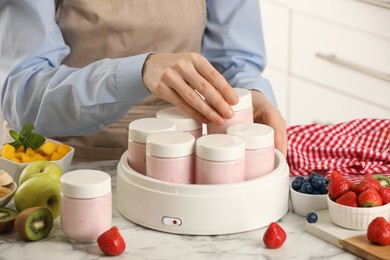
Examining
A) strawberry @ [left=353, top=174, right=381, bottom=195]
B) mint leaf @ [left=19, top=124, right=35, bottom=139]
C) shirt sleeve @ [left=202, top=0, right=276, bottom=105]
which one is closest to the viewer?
strawberry @ [left=353, top=174, right=381, bottom=195]

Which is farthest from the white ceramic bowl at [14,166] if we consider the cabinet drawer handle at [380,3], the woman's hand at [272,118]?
the cabinet drawer handle at [380,3]

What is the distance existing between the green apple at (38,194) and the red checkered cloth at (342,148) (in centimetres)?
53

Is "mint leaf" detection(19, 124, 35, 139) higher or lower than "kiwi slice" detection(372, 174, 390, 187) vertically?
higher

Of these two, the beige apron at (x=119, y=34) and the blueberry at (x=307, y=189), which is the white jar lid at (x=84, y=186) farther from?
the beige apron at (x=119, y=34)

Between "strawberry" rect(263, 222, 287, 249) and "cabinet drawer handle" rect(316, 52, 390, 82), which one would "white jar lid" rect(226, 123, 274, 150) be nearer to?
"strawberry" rect(263, 222, 287, 249)

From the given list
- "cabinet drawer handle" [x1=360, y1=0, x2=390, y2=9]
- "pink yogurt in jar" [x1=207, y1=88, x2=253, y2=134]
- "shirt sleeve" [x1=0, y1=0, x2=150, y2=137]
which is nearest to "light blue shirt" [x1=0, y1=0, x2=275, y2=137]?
"shirt sleeve" [x1=0, y1=0, x2=150, y2=137]

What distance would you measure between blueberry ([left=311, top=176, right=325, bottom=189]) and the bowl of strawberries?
0.24 feet

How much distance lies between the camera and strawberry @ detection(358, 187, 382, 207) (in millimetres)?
1673

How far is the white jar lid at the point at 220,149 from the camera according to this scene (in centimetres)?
167

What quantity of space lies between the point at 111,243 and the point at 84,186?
0.38 ft

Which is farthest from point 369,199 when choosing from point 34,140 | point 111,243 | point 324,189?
point 34,140

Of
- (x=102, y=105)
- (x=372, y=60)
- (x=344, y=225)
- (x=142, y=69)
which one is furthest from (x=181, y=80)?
(x=372, y=60)

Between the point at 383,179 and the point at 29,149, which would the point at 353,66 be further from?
the point at 29,149

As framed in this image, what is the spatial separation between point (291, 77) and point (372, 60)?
0.57 meters
